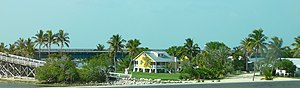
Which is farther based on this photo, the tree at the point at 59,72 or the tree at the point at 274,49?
the tree at the point at 274,49

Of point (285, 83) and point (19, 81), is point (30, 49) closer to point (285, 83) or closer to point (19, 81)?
point (19, 81)

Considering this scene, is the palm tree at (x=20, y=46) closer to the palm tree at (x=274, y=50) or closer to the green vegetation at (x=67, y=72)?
the green vegetation at (x=67, y=72)

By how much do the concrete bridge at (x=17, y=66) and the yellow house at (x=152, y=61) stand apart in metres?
24.8

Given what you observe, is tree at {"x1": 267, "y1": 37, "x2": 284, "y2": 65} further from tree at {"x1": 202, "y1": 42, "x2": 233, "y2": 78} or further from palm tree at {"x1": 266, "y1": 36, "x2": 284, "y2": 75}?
tree at {"x1": 202, "y1": 42, "x2": 233, "y2": 78}

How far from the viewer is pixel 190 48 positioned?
7888 centimetres

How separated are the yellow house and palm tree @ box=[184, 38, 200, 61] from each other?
300 centimetres

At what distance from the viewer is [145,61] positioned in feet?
266

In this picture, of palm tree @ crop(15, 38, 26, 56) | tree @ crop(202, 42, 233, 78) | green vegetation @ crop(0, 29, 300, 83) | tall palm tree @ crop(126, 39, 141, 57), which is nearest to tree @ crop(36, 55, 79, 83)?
green vegetation @ crop(0, 29, 300, 83)

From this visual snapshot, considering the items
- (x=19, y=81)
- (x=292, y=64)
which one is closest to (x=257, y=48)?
(x=292, y=64)

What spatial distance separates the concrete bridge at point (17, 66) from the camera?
2372 inches

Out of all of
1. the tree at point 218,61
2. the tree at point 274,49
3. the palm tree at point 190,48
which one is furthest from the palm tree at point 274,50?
the palm tree at point 190,48

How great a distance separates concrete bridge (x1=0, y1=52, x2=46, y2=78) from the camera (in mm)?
60250

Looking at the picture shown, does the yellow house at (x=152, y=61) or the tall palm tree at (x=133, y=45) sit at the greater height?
the tall palm tree at (x=133, y=45)

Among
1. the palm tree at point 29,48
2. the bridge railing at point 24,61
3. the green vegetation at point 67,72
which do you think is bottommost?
the green vegetation at point 67,72
